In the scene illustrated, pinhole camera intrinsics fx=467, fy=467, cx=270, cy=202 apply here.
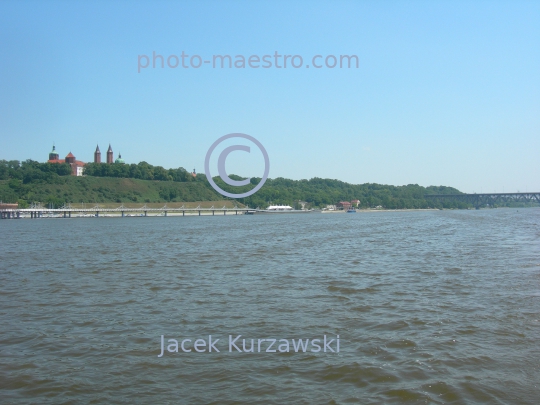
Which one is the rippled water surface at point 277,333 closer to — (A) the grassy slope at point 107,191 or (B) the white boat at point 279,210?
(A) the grassy slope at point 107,191

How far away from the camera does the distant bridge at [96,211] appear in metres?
121

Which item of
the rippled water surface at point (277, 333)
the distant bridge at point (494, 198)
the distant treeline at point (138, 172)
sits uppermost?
the distant treeline at point (138, 172)

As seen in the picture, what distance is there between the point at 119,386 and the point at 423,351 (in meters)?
5.21

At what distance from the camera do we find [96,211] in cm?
13650

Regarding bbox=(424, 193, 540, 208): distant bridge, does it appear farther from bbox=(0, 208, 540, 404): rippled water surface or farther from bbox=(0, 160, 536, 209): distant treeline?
bbox=(0, 208, 540, 404): rippled water surface

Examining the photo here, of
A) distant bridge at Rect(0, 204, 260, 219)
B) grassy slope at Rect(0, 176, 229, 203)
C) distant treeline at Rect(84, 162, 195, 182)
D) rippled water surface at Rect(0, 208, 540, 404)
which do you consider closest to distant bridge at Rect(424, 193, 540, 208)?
distant bridge at Rect(0, 204, 260, 219)

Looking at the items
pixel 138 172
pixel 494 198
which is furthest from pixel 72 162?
pixel 494 198

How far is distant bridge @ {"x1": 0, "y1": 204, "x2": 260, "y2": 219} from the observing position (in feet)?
396

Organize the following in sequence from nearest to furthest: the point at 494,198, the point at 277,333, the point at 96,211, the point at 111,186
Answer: the point at 277,333
the point at 96,211
the point at 111,186
the point at 494,198

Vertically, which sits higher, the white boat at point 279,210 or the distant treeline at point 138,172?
the distant treeline at point 138,172

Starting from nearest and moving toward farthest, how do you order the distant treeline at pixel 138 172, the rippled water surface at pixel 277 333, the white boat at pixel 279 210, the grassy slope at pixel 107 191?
the rippled water surface at pixel 277 333
the grassy slope at pixel 107 191
the white boat at pixel 279 210
the distant treeline at pixel 138 172

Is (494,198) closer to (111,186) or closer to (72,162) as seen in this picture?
(111,186)

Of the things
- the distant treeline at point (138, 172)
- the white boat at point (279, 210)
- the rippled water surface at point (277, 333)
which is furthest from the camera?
the distant treeline at point (138, 172)

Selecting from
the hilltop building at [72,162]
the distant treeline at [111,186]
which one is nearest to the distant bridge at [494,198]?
the distant treeline at [111,186]
